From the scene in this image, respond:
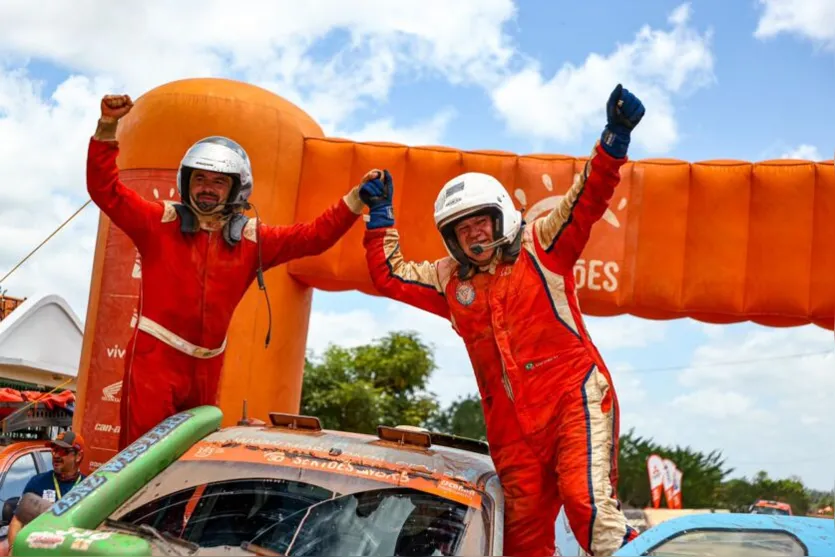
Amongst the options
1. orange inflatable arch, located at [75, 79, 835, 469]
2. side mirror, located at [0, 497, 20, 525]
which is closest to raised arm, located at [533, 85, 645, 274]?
orange inflatable arch, located at [75, 79, 835, 469]

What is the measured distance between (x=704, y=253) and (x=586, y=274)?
894 mm

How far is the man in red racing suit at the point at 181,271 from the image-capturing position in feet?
13.1

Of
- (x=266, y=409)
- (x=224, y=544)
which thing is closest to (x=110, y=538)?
(x=224, y=544)

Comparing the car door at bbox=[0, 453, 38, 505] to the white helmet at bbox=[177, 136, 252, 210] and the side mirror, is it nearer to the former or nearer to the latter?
the side mirror

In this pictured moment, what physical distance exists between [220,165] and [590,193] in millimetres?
1633

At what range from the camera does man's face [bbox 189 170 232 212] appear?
407 cm

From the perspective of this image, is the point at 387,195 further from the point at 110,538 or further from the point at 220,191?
the point at 110,538

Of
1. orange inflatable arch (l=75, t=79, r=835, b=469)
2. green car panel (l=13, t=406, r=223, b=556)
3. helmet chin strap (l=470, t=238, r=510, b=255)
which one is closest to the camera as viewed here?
green car panel (l=13, t=406, r=223, b=556)

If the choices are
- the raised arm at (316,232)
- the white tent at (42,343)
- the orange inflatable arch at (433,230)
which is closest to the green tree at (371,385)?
the white tent at (42,343)

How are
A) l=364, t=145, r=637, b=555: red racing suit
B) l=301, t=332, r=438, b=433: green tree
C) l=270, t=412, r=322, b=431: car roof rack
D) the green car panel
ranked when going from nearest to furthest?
1. the green car panel
2. l=364, t=145, r=637, b=555: red racing suit
3. l=270, t=412, r=322, b=431: car roof rack
4. l=301, t=332, r=438, b=433: green tree

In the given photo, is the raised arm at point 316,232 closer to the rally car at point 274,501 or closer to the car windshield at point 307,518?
the rally car at point 274,501

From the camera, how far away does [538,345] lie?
3684 mm

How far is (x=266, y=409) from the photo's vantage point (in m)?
6.89

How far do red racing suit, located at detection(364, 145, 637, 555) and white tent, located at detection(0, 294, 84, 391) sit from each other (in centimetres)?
636
